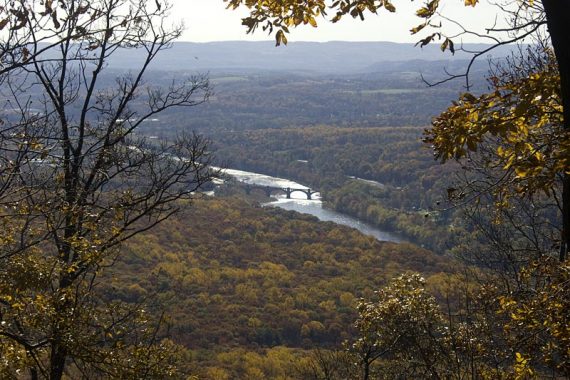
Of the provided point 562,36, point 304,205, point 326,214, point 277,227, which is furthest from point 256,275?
point 562,36

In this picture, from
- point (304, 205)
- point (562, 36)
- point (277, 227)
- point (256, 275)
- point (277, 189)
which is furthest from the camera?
point (277, 189)

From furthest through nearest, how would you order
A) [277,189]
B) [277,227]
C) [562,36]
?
[277,189] < [277,227] < [562,36]

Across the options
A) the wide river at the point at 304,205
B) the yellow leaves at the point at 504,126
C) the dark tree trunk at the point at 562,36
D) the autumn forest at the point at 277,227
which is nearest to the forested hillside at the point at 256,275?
the autumn forest at the point at 277,227

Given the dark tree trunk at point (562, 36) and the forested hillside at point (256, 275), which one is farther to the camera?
the forested hillside at point (256, 275)

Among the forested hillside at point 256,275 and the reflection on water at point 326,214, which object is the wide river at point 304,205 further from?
the forested hillside at point 256,275

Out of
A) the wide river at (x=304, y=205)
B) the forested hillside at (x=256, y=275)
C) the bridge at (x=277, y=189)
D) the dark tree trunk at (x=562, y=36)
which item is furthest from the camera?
the bridge at (x=277, y=189)

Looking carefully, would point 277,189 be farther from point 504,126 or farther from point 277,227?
point 504,126

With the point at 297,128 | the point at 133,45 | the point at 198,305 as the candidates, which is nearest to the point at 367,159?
the point at 297,128

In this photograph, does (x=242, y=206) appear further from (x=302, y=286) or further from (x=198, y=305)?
(x=198, y=305)

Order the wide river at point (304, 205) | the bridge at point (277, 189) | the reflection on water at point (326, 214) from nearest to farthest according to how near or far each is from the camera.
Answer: the reflection on water at point (326, 214)
the wide river at point (304, 205)
the bridge at point (277, 189)
